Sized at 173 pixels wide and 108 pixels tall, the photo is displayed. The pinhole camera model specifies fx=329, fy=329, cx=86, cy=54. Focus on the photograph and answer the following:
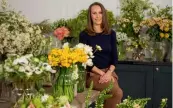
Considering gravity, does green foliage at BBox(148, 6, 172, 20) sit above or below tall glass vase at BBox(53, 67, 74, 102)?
above

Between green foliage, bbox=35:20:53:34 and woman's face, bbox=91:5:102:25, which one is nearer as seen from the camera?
woman's face, bbox=91:5:102:25

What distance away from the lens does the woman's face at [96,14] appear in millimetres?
3061

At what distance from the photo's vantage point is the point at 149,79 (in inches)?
149

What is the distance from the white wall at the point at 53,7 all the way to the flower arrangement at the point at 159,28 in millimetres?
529

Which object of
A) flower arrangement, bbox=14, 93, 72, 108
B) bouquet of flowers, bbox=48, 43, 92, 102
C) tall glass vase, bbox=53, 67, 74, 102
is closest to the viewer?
flower arrangement, bbox=14, 93, 72, 108

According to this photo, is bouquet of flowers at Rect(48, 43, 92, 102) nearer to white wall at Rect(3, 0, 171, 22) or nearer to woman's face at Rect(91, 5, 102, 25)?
woman's face at Rect(91, 5, 102, 25)

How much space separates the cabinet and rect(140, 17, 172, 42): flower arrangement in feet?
1.07

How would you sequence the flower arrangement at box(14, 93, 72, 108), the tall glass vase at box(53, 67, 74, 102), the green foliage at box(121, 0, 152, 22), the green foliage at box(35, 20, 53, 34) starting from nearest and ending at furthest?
the flower arrangement at box(14, 93, 72, 108)
the tall glass vase at box(53, 67, 74, 102)
the green foliage at box(121, 0, 152, 22)
the green foliage at box(35, 20, 53, 34)

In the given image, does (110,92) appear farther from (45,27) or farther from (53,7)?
(53,7)

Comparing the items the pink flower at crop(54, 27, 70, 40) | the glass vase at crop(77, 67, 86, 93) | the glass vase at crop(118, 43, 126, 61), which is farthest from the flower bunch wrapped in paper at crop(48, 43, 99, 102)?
the glass vase at crop(118, 43, 126, 61)

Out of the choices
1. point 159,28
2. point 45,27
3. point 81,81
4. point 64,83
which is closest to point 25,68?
point 64,83

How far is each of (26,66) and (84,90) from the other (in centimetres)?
82

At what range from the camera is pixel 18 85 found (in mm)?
1661

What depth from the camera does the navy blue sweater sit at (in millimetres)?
3040
